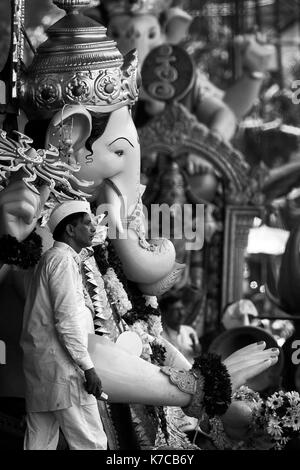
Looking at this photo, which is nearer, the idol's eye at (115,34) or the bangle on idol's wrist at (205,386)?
the bangle on idol's wrist at (205,386)

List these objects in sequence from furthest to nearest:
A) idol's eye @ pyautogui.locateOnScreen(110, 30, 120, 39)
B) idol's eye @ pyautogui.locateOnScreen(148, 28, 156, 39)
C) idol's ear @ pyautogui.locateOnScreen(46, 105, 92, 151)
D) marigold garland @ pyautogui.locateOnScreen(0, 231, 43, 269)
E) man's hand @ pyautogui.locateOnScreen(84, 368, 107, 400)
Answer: idol's eye @ pyautogui.locateOnScreen(148, 28, 156, 39) < idol's eye @ pyautogui.locateOnScreen(110, 30, 120, 39) < idol's ear @ pyautogui.locateOnScreen(46, 105, 92, 151) < marigold garland @ pyautogui.locateOnScreen(0, 231, 43, 269) < man's hand @ pyautogui.locateOnScreen(84, 368, 107, 400)

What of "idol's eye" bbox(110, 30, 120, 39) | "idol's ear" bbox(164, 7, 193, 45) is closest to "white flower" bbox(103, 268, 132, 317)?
"idol's eye" bbox(110, 30, 120, 39)

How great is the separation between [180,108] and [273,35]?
22.5ft

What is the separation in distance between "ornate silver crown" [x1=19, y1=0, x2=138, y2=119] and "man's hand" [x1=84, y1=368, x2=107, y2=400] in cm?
147

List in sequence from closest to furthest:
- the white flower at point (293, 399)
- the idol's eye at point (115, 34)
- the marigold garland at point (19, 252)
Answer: the marigold garland at point (19, 252) → the white flower at point (293, 399) → the idol's eye at point (115, 34)

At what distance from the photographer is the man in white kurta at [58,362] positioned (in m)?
7.24

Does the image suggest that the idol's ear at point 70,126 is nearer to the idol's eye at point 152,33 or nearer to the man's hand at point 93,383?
the man's hand at point 93,383

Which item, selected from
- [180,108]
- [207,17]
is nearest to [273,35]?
[207,17]

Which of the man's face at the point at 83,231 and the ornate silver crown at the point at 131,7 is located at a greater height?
the ornate silver crown at the point at 131,7

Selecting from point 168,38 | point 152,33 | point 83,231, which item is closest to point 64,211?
point 83,231

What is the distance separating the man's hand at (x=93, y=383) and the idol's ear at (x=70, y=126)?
130 cm

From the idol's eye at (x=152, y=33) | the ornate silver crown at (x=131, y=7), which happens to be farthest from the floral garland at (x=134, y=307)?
the ornate silver crown at (x=131, y=7)

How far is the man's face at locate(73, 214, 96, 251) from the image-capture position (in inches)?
294

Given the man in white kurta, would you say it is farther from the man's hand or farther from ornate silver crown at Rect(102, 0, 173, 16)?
ornate silver crown at Rect(102, 0, 173, 16)
